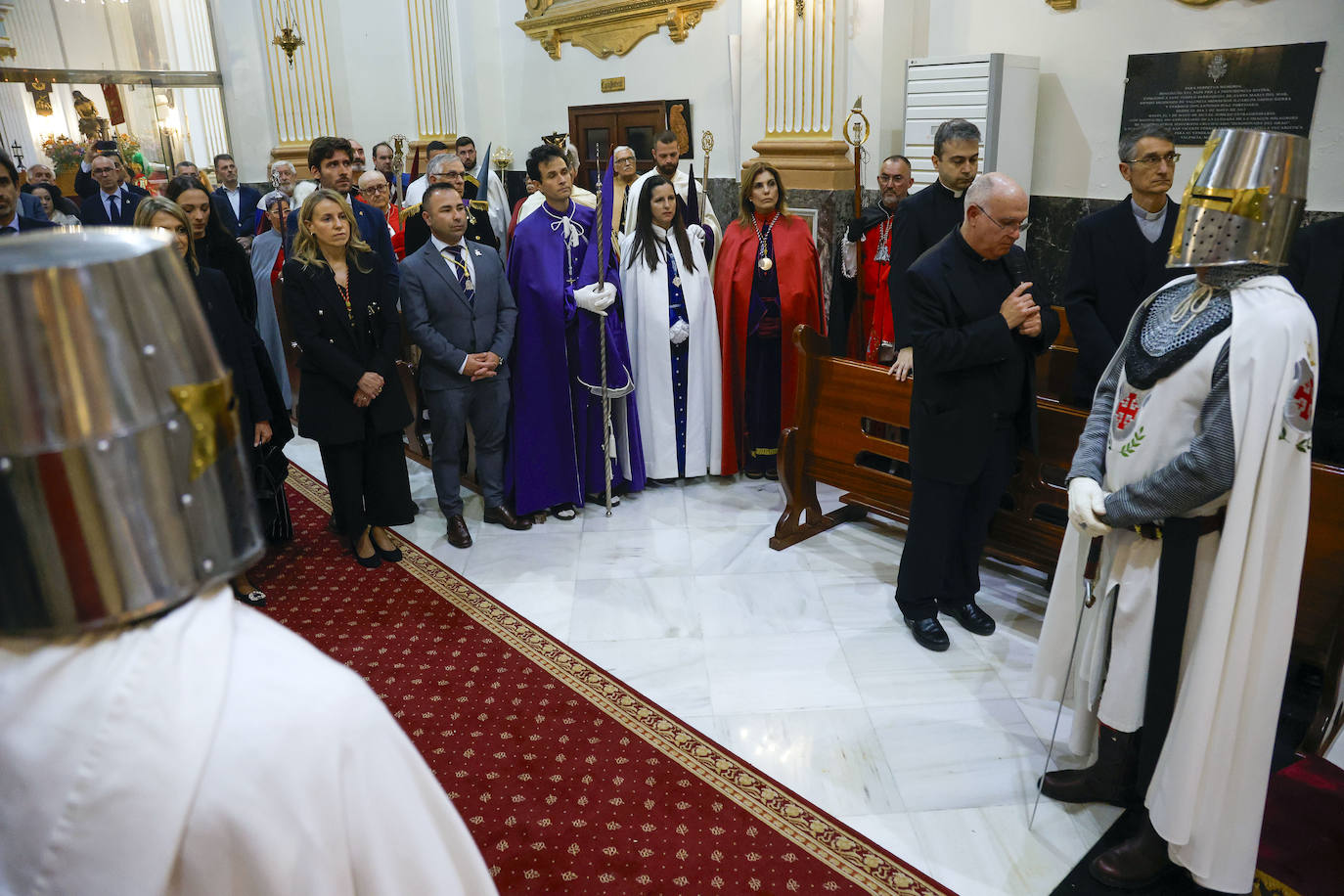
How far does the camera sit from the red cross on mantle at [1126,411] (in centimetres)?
211

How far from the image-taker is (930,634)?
3256 millimetres

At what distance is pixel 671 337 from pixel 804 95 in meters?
2.48

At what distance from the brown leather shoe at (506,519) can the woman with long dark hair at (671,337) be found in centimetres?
83

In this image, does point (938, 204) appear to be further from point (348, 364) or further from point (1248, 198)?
point (348, 364)

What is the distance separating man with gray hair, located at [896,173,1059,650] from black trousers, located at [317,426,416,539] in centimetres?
221

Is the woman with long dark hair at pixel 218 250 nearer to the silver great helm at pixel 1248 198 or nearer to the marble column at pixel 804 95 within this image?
the silver great helm at pixel 1248 198

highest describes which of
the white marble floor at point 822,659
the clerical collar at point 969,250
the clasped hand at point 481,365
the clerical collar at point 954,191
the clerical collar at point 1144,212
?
the clerical collar at point 954,191

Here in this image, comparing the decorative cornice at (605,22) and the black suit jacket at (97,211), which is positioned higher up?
the decorative cornice at (605,22)

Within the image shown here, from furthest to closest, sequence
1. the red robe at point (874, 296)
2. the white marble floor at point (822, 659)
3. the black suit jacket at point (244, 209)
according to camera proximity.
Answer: the black suit jacket at point (244, 209)
the red robe at point (874, 296)
the white marble floor at point (822, 659)

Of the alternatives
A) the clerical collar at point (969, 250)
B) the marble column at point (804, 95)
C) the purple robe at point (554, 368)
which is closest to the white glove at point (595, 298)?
the purple robe at point (554, 368)

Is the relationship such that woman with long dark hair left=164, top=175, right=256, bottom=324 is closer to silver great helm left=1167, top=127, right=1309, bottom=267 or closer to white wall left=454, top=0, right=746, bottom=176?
silver great helm left=1167, top=127, right=1309, bottom=267

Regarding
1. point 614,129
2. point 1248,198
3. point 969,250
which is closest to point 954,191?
point 969,250

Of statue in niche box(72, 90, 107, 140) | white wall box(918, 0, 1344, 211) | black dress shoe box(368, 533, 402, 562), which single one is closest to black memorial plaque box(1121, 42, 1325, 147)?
white wall box(918, 0, 1344, 211)

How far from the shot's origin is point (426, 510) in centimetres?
472
